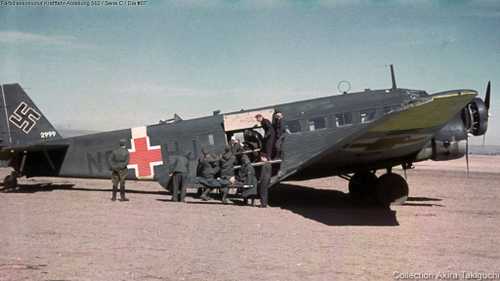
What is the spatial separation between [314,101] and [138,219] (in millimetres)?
6004

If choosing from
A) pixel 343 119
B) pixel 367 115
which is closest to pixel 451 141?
pixel 367 115

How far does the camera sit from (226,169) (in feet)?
42.1

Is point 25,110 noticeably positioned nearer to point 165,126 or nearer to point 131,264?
point 165,126

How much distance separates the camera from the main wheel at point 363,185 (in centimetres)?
1407

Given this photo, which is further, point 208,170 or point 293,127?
point 293,127

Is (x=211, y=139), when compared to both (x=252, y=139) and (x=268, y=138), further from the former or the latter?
(x=268, y=138)

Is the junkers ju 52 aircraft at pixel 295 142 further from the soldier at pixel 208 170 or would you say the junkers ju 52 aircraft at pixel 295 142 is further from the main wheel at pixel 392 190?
the soldier at pixel 208 170

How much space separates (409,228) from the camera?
380 inches

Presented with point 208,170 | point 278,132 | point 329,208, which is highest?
point 278,132

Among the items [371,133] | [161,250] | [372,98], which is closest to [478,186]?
[372,98]

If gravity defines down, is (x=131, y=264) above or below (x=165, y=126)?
below

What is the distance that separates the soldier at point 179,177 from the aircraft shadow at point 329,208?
7.74ft

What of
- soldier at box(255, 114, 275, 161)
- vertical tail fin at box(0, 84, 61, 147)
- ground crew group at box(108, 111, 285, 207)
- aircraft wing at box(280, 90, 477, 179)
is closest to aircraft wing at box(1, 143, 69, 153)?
vertical tail fin at box(0, 84, 61, 147)

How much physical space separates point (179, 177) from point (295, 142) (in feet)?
10.4
